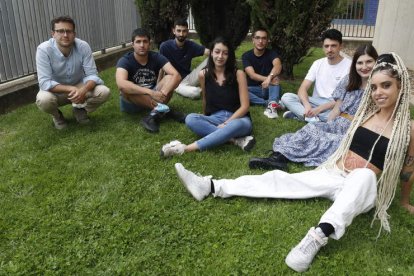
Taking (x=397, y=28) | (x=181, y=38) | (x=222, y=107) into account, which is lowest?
(x=222, y=107)

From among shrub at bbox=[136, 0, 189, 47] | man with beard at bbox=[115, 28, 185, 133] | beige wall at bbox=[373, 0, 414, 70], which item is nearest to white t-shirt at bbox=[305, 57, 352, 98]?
man with beard at bbox=[115, 28, 185, 133]

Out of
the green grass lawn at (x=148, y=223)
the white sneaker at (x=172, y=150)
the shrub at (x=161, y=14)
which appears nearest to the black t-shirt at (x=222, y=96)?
the green grass lawn at (x=148, y=223)

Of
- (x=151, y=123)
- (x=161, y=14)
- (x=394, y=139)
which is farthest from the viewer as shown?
(x=161, y=14)

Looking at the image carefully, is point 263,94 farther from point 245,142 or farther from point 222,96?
point 245,142

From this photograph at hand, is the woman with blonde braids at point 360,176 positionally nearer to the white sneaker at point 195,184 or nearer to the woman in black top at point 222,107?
the white sneaker at point 195,184

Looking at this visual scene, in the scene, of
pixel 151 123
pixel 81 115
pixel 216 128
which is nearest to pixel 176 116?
pixel 151 123

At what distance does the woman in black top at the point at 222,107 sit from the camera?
412 centimetres

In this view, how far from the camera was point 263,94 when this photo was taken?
19.8 feet

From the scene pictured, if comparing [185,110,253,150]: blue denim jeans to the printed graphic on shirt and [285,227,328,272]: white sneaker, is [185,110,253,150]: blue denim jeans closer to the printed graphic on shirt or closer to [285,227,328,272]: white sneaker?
the printed graphic on shirt

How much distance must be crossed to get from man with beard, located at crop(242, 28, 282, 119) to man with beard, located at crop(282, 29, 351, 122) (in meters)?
0.46

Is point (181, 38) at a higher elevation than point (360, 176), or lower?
higher

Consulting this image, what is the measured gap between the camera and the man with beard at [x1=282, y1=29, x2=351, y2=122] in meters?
4.82

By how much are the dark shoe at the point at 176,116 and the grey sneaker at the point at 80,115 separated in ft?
3.52

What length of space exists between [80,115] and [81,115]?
0.01m
